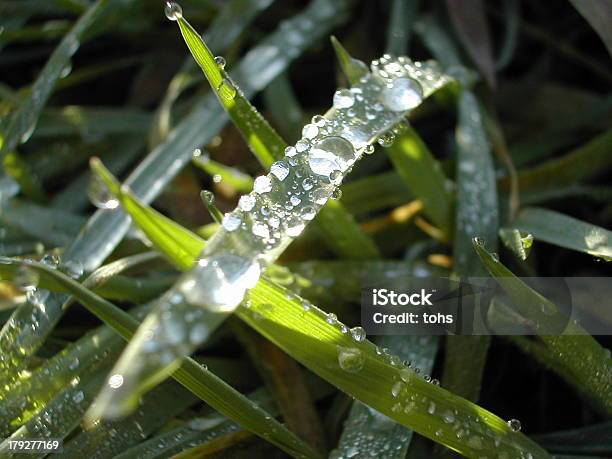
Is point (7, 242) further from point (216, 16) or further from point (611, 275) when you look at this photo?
point (611, 275)

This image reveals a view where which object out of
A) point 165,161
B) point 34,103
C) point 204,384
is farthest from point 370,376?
point 34,103

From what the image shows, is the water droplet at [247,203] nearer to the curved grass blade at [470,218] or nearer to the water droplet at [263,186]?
the water droplet at [263,186]

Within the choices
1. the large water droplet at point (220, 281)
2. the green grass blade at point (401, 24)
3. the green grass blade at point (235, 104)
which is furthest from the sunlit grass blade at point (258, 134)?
the green grass blade at point (401, 24)

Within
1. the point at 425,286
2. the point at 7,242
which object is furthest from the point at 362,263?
the point at 7,242

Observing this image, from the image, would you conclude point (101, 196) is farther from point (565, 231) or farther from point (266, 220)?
point (565, 231)

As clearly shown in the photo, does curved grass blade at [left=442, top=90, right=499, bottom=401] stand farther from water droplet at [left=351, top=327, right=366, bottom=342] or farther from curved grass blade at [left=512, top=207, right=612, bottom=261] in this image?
water droplet at [left=351, top=327, right=366, bottom=342]

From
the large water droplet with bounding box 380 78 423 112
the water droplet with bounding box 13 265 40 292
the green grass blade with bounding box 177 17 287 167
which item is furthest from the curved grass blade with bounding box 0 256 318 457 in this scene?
the large water droplet with bounding box 380 78 423 112
